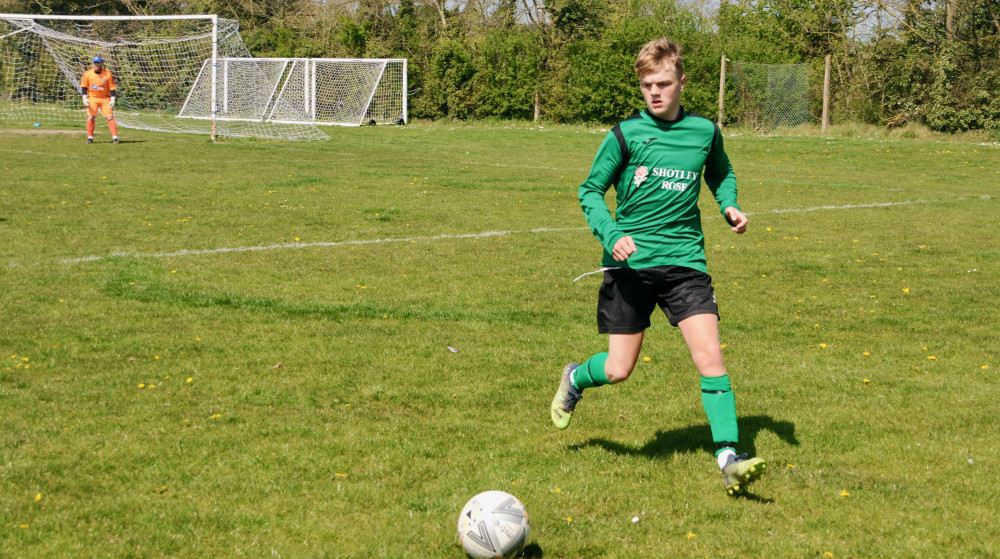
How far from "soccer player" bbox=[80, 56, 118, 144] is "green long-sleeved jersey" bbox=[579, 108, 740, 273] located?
73.3ft

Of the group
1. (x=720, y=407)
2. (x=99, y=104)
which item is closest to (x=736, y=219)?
(x=720, y=407)

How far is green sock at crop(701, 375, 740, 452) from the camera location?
4.48m

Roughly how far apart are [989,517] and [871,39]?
34.8m

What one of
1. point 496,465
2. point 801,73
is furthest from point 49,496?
point 801,73

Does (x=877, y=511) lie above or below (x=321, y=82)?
below

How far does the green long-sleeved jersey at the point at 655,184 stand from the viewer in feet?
15.2

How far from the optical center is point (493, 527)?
3629 millimetres

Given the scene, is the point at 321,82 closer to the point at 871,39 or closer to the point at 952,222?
the point at 871,39

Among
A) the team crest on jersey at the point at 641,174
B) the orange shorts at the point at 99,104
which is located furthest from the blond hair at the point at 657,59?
the orange shorts at the point at 99,104

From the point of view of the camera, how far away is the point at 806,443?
5.04 meters

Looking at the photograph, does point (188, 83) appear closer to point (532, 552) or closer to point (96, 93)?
point (96, 93)

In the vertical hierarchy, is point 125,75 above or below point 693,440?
above

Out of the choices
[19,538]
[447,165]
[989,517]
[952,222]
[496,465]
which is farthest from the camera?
[447,165]

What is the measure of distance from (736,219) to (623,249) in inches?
28.1
